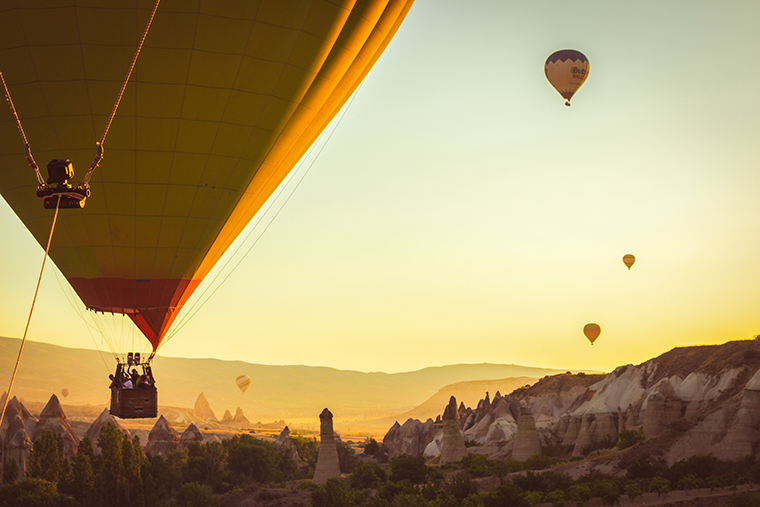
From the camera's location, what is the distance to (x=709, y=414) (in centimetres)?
4819

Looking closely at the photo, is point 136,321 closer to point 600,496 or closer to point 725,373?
point 600,496

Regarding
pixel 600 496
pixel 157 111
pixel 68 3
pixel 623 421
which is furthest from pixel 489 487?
pixel 68 3

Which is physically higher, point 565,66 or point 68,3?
point 565,66

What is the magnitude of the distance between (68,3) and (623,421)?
54.8 m

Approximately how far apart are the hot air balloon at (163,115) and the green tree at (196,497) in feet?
95.2

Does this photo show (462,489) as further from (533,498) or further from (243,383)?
(243,383)

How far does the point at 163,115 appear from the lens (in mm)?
18922

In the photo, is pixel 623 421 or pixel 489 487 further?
pixel 623 421

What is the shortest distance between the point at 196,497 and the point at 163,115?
36.0m

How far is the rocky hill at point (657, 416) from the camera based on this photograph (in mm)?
45875

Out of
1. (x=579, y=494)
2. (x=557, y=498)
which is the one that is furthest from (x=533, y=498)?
(x=579, y=494)

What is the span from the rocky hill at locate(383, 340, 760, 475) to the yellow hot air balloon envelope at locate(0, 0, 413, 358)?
32.0 meters

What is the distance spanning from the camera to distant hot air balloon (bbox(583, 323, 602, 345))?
3147 inches

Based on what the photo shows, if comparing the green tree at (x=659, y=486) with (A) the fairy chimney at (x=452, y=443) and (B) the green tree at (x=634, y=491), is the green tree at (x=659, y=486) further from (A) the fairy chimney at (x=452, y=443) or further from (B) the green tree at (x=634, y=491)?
(A) the fairy chimney at (x=452, y=443)
